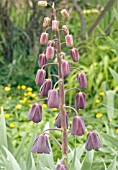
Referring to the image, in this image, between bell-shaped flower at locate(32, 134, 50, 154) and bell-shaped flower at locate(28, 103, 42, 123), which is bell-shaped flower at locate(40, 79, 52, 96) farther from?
bell-shaped flower at locate(32, 134, 50, 154)

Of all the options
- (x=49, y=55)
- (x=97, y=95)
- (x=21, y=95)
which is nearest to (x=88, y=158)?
(x=49, y=55)

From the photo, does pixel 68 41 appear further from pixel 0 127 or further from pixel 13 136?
pixel 13 136

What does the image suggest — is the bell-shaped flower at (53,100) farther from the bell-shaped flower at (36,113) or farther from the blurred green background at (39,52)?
the blurred green background at (39,52)

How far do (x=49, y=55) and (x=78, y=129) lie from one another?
11.9 inches

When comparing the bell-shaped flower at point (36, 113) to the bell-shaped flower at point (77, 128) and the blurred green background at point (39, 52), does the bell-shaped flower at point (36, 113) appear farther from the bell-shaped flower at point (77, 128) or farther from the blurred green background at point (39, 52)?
the blurred green background at point (39, 52)

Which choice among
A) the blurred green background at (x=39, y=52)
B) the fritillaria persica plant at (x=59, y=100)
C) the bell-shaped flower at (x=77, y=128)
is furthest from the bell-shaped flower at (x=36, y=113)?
the blurred green background at (x=39, y=52)

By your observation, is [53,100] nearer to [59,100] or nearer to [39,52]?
[59,100]

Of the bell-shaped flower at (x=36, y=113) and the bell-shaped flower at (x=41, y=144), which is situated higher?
the bell-shaped flower at (x=36, y=113)

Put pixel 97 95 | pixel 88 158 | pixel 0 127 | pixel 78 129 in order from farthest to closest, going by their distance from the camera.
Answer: pixel 97 95, pixel 0 127, pixel 88 158, pixel 78 129

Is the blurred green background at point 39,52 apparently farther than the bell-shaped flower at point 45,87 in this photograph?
Yes

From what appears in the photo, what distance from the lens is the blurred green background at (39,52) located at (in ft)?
15.6

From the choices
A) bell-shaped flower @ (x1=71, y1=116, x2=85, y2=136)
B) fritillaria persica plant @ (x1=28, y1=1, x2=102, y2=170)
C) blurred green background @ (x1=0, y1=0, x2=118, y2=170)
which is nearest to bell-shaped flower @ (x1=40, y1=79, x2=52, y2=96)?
fritillaria persica plant @ (x1=28, y1=1, x2=102, y2=170)

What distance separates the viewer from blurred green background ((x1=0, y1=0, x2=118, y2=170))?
15.6ft

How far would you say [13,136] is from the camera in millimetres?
4152
